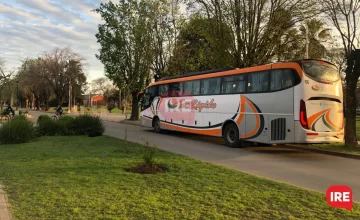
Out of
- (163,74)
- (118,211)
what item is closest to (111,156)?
(118,211)

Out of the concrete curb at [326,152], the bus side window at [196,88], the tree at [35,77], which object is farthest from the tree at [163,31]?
the tree at [35,77]

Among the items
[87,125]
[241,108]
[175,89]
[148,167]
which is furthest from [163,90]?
[148,167]

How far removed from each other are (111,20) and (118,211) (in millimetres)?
29855

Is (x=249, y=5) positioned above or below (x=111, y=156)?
above

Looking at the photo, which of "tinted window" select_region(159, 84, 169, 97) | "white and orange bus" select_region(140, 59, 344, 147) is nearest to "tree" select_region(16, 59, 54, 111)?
"tinted window" select_region(159, 84, 169, 97)

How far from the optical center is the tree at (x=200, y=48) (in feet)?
66.4

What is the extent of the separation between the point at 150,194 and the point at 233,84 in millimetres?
9937

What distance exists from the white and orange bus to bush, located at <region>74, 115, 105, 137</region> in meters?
4.95

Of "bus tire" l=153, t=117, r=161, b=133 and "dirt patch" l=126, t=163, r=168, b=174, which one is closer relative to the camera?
"dirt patch" l=126, t=163, r=168, b=174

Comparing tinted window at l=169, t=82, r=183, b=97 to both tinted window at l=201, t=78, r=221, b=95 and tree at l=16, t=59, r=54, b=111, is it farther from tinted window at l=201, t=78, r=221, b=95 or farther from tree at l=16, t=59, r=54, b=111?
tree at l=16, t=59, r=54, b=111

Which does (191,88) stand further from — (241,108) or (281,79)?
(281,79)

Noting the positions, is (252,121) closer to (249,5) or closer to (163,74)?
(249,5)

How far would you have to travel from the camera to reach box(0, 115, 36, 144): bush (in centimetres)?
1487

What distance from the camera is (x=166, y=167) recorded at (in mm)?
8508
